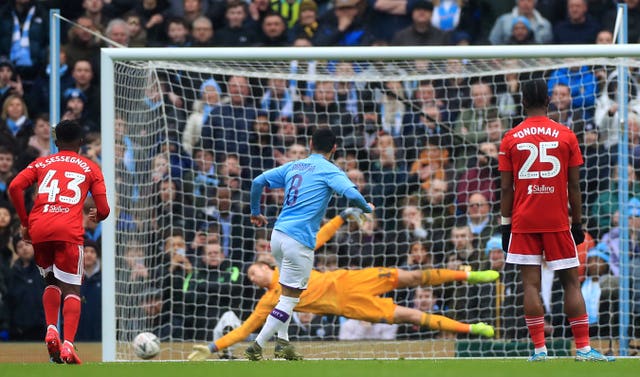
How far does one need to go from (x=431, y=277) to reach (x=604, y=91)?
2.73m

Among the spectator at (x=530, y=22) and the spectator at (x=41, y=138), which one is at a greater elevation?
the spectator at (x=530, y=22)

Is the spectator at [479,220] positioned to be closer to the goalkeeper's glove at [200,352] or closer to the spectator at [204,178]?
the spectator at [204,178]

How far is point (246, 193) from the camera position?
12.5 m

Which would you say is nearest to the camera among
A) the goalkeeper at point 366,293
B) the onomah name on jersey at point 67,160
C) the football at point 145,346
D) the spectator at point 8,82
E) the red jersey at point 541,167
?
the red jersey at point 541,167

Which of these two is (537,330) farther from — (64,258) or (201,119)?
(201,119)

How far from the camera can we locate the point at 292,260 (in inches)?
357

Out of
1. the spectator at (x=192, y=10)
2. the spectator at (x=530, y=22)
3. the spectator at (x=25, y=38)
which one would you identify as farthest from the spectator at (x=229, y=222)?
the spectator at (x=530, y=22)

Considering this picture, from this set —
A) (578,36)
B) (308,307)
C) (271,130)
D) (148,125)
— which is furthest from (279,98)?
(578,36)

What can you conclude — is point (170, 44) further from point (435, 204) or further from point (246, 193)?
point (435, 204)

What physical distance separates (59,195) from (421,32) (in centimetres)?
657

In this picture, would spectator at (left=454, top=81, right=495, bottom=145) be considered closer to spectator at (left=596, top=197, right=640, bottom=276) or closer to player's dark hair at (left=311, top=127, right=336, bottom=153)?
spectator at (left=596, top=197, right=640, bottom=276)

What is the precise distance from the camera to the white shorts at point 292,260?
905cm

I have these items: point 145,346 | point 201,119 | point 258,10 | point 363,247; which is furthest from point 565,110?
point 145,346

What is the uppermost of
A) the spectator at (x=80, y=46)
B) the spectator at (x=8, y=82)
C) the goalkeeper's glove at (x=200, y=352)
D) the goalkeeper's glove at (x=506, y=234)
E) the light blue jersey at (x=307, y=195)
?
the spectator at (x=80, y=46)
